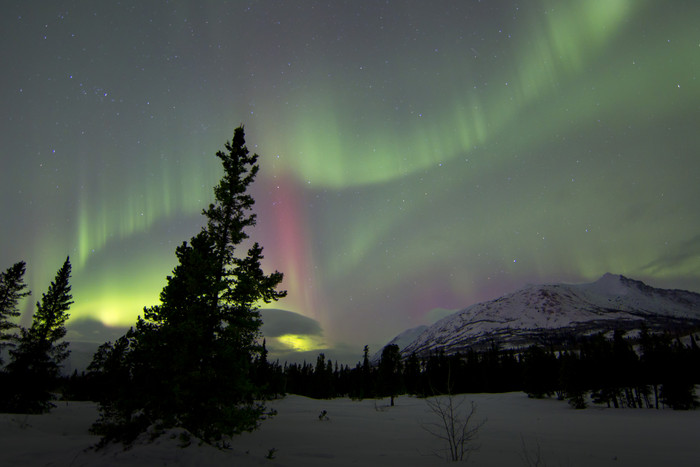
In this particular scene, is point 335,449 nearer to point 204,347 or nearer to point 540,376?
point 204,347

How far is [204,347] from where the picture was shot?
1234 centimetres

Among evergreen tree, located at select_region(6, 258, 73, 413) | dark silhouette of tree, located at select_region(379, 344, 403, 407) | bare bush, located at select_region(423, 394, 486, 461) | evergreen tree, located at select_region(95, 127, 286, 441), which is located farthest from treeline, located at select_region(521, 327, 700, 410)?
evergreen tree, located at select_region(6, 258, 73, 413)

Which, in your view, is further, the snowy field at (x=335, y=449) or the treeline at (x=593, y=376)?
the treeline at (x=593, y=376)

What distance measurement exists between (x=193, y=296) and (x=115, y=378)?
59.5 ft

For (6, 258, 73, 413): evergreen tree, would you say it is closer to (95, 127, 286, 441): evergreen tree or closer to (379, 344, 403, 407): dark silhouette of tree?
(95, 127, 286, 441): evergreen tree

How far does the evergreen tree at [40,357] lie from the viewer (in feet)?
92.0

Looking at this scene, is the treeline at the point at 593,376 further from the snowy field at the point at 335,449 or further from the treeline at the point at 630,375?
the snowy field at the point at 335,449

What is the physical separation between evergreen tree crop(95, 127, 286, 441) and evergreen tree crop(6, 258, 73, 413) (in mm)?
22326

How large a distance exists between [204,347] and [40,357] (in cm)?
2829

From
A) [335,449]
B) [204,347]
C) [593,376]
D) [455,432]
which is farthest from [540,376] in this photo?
[204,347]

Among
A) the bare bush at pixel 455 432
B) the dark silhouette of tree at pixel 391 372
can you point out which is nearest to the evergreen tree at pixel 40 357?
the bare bush at pixel 455 432

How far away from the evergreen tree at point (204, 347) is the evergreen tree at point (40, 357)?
22326mm

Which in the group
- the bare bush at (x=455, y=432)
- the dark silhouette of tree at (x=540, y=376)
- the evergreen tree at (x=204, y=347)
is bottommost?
the dark silhouette of tree at (x=540, y=376)

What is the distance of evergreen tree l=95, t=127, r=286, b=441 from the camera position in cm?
1148
